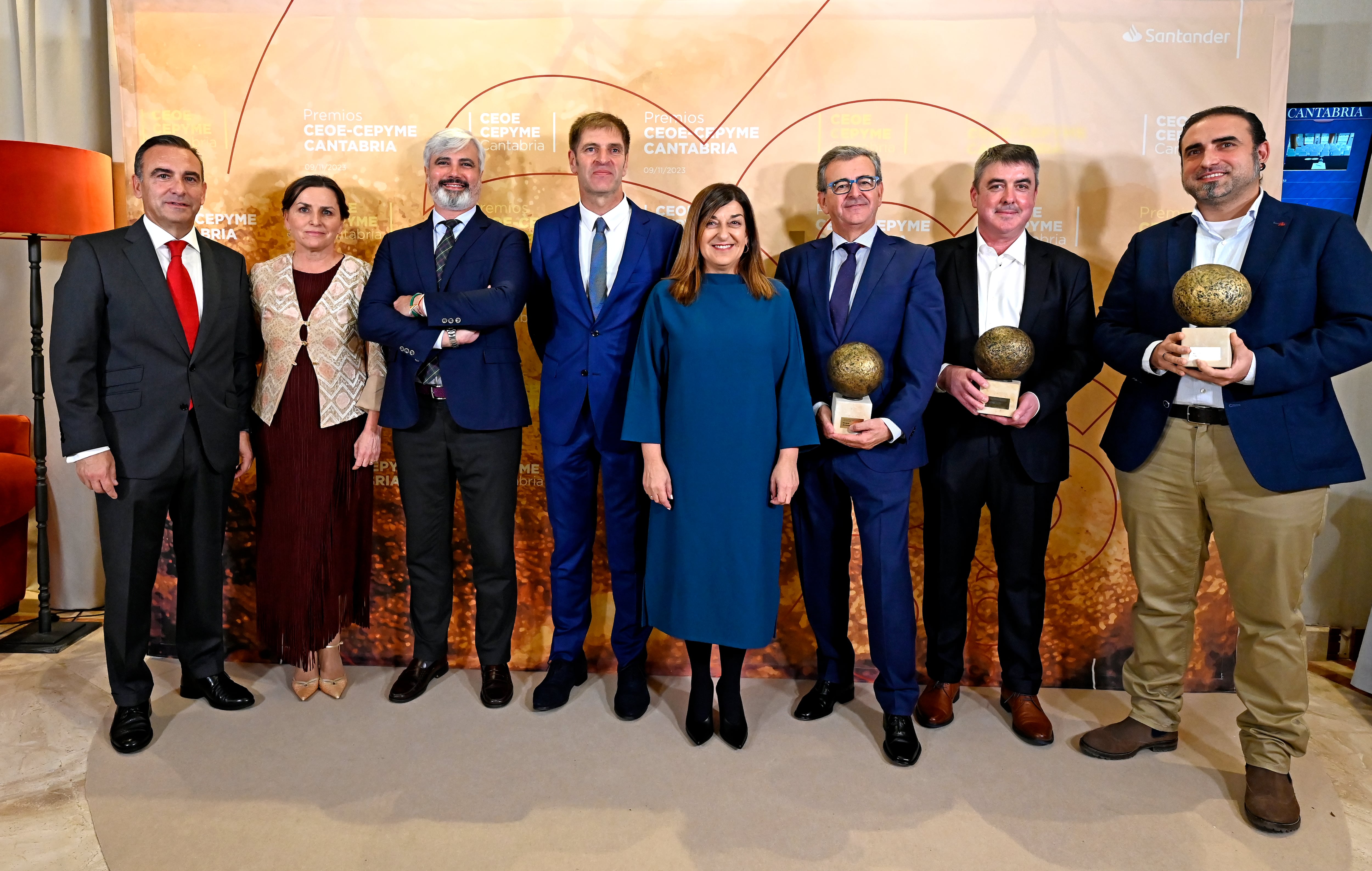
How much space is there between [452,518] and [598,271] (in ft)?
3.56

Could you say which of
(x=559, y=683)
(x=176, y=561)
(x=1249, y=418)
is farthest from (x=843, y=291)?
A: (x=176, y=561)

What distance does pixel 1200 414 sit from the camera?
250 centimetres

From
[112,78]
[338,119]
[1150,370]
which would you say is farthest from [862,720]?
[112,78]

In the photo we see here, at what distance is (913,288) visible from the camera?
263 cm

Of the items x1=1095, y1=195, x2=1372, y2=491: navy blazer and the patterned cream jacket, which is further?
the patterned cream jacket

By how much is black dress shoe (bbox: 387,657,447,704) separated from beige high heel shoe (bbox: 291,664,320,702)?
0.28 metres

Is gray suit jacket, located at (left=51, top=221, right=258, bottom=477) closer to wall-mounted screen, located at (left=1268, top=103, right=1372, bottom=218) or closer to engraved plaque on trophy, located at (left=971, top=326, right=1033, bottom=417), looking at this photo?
engraved plaque on trophy, located at (left=971, top=326, right=1033, bottom=417)

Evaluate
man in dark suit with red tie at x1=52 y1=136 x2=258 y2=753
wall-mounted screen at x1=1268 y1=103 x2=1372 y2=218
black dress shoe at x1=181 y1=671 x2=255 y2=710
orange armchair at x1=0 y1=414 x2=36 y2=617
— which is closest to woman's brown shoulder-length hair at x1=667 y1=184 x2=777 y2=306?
man in dark suit with red tie at x1=52 y1=136 x2=258 y2=753

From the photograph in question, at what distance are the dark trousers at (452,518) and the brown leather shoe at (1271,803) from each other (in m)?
2.48

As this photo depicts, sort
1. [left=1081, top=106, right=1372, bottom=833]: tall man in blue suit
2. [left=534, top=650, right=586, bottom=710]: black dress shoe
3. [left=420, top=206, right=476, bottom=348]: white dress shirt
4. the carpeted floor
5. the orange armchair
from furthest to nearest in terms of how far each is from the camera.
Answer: the orange armchair < [left=534, top=650, right=586, bottom=710]: black dress shoe < [left=420, top=206, right=476, bottom=348]: white dress shirt < [left=1081, top=106, right=1372, bottom=833]: tall man in blue suit < the carpeted floor

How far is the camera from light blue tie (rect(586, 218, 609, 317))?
2.84 metres

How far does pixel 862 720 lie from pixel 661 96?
2547mm

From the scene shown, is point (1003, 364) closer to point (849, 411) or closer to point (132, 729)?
point (849, 411)

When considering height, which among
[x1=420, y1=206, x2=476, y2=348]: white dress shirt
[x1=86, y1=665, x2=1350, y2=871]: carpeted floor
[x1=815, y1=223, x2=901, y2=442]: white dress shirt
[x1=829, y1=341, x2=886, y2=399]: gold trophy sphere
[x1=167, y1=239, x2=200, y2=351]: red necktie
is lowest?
[x1=86, y1=665, x2=1350, y2=871]: carpeted floor
